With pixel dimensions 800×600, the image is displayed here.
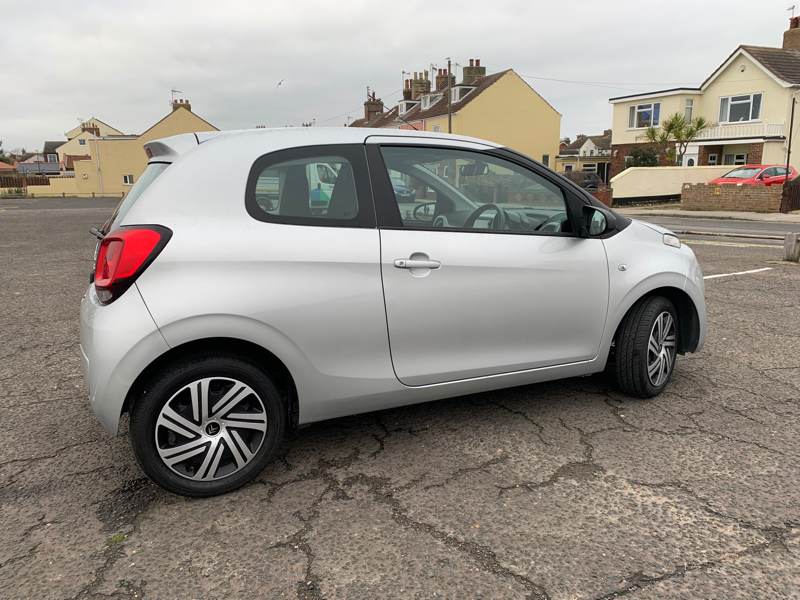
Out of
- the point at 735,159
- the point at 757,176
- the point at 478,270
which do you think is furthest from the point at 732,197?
the point at 478,270

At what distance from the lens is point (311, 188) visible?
9.66ft

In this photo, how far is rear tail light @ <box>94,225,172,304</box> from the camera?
8.48 ft

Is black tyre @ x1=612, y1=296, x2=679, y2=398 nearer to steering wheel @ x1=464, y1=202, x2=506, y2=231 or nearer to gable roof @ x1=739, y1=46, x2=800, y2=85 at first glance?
steering wheel @ x1=464, y1=202, x2=506, y2=231

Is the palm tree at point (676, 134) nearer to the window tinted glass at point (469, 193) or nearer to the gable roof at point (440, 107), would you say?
the gable roof at point (440, 107)

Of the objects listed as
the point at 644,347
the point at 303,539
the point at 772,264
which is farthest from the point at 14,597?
the point at 772,264

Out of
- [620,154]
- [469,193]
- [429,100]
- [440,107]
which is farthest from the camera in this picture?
[429,100]

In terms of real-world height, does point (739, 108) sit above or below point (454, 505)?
above

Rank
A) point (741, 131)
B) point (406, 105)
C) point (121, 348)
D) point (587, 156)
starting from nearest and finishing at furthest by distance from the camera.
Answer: point (121, 348), point (741, 131), point (406, 105), point (587, 156)

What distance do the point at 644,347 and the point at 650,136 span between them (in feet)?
118

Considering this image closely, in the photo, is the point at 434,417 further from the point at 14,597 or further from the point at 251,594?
the point at 14,597

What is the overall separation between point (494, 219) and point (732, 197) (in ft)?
81.8

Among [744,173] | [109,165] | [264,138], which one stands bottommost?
[744,173]

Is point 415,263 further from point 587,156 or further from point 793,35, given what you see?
point 587,156

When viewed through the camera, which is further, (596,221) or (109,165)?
(109,165)
